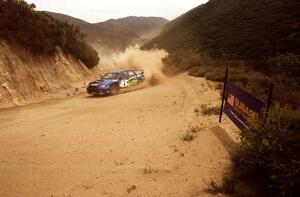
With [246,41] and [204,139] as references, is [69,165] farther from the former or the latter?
[246,41]

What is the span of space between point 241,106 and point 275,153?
2.87 m

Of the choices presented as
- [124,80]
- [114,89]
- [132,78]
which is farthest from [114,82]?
[132,78]

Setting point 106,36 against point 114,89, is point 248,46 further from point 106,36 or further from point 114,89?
point 106,36

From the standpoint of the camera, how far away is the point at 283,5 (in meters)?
33.3

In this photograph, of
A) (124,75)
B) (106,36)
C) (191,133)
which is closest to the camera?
(191,133)

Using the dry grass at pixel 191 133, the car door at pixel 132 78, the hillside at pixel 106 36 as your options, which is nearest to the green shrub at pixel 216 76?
the car door at pixel 132 78

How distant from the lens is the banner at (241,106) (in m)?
6.48

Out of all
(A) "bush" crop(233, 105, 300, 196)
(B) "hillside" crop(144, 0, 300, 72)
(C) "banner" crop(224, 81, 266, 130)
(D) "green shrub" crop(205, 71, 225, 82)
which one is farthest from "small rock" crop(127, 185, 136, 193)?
(B) "hillside" crop(144, 0, 300, 72)

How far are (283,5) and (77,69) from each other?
28646 mm

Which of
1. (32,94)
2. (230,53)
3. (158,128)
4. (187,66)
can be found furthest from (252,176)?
(230,53)

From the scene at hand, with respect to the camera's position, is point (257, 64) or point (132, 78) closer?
point (132, 78)

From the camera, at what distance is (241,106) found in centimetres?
755

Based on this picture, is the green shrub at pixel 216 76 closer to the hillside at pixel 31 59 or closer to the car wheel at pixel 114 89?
the car wheel at pixel 114 89

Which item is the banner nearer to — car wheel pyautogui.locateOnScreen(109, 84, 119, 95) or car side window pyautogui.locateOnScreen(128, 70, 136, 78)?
car wheel pyautogui.locateOnScreen(109, 84, 119, 95)
